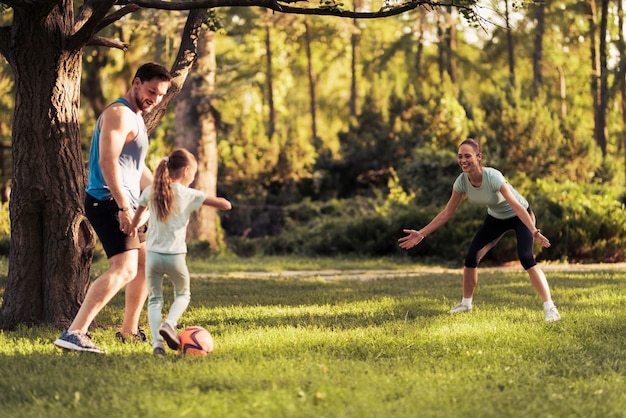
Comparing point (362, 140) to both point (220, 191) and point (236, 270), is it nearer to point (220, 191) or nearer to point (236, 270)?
point (220, 191)

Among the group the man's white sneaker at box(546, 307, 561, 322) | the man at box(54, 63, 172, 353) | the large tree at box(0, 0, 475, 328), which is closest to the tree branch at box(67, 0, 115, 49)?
the large tree at box(0, 0, 475, 328)

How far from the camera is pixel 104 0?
7883 millimetres

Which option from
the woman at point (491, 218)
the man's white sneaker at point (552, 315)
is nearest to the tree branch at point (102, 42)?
the woman at point (491, 218)

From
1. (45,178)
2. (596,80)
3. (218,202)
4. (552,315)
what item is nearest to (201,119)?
(45,178)

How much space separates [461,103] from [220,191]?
7.28m

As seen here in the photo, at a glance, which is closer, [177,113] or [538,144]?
[177,113]

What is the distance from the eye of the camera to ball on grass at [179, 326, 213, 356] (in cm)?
648

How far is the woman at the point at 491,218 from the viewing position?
8.59m

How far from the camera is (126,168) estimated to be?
6.81 m

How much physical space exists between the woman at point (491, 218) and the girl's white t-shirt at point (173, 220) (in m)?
2.66

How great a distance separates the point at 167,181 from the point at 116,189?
0.47 meters

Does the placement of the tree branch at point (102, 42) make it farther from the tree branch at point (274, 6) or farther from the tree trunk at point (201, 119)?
the tree trunk at point (201, 119)

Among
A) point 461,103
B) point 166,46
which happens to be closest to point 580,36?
point 461,103

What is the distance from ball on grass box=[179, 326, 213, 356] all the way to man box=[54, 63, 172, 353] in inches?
24.0
